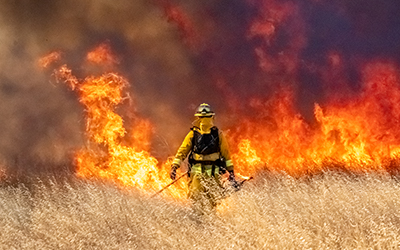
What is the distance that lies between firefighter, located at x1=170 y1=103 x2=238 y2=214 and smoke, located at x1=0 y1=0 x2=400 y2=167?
257 inches

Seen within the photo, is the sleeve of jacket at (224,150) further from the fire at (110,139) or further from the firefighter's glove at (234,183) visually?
the fire at (110,139)

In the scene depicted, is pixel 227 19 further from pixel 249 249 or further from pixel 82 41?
pixel 249 249

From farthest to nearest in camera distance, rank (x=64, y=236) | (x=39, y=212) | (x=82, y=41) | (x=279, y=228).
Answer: (x=82, y=41), (x=39, y=212), (x=64, y=236), (x=279, y=228)

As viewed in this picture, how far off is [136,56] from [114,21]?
4.73ft

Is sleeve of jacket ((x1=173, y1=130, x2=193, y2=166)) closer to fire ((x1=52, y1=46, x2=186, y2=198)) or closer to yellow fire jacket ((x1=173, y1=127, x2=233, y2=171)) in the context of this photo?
yellow fire jacket ((x1=173, y1=127, x2=233, y2=171))

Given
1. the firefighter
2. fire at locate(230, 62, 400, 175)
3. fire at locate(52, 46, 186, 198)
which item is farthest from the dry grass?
fire at locate(230, 62, 400, 175)

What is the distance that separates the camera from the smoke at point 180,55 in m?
13.7

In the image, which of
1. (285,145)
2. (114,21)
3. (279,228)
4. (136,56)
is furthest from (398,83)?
(279,228)

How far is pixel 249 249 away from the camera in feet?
13.4

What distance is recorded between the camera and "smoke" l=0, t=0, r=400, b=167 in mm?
13688

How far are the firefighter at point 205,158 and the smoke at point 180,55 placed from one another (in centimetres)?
652

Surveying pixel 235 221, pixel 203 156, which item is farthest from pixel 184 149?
pixel 235 221

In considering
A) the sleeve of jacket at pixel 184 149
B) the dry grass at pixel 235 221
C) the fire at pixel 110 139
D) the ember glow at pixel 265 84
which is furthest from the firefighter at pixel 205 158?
the ember glow at pixel 265 84

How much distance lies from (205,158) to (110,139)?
610cm
